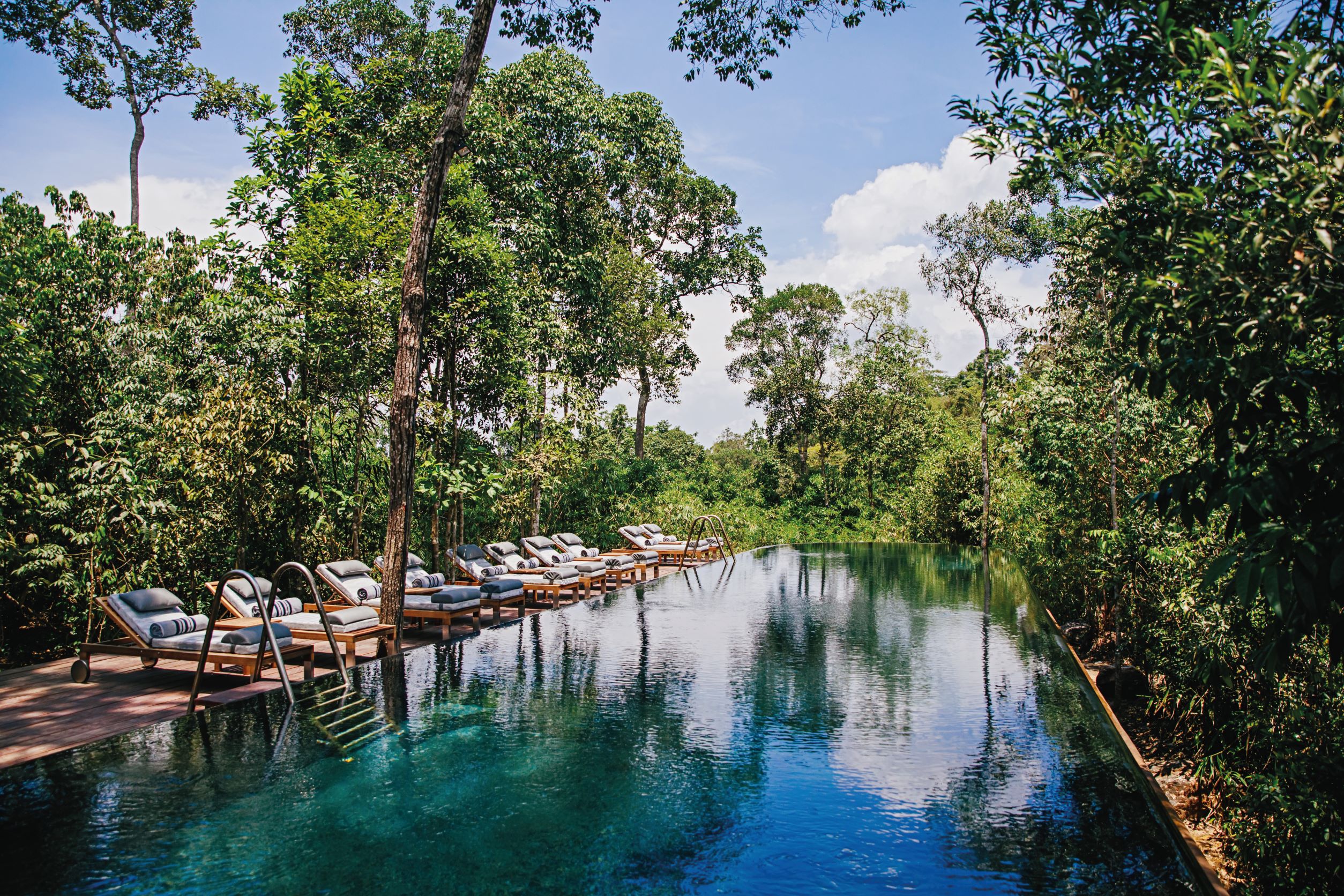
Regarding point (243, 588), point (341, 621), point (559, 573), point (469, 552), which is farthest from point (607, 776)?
point (469, 552)

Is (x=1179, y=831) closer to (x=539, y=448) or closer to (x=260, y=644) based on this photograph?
(x=260, y=644)

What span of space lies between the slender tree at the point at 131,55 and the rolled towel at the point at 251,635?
42.5 feet

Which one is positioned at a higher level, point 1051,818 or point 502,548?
point 502,548

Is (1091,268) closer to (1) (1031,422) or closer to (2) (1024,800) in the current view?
(2) (1024,800)

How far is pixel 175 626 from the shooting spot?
19.5ft

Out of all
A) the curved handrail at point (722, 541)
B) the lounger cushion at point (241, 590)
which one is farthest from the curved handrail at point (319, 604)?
the curved handrail at point (722, 541)

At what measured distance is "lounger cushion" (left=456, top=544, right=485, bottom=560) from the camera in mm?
9867

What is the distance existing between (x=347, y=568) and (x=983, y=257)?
18051mm

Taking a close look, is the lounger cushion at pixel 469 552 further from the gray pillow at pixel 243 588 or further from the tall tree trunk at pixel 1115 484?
the tall tree trunk at pixel 1115 484

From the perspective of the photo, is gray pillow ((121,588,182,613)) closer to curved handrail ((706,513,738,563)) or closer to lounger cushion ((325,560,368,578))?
lounger cushion ((325,560,368,578))

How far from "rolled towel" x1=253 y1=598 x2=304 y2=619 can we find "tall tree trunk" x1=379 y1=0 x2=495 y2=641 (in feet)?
2.44

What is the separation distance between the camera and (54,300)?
717 cm

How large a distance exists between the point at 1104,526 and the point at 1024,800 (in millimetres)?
4163

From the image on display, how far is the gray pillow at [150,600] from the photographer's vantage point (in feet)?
19.7
